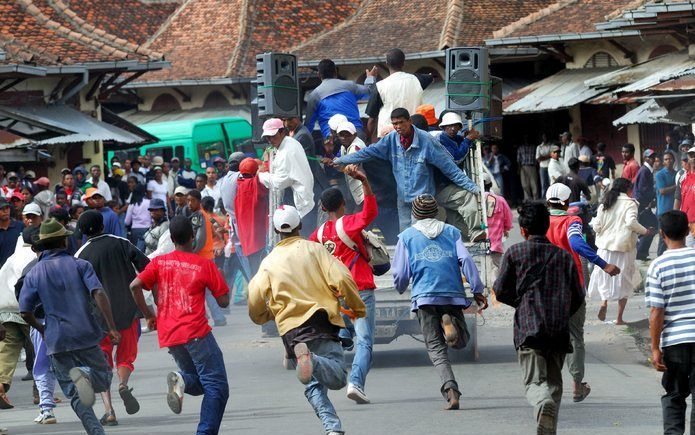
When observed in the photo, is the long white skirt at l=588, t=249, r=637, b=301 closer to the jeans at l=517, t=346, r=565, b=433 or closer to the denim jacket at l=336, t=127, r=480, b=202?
the denim jacket at l=336, t=127, r=480, b=202

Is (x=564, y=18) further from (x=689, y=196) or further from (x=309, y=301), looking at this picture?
(x=309, y=301)

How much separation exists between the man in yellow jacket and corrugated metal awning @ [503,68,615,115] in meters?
23.4

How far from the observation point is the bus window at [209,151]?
3569cm

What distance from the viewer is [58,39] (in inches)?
1271

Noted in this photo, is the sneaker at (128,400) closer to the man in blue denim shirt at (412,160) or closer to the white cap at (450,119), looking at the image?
the man in blue denim shirt at (412,160)

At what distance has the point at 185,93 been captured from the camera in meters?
44.0

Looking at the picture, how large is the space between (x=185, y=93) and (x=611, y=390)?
33.1 metres

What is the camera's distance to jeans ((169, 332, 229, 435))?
30.7ft

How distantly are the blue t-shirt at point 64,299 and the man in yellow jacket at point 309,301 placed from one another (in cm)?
131

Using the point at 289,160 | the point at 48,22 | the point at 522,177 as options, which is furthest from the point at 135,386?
the point at 522,177

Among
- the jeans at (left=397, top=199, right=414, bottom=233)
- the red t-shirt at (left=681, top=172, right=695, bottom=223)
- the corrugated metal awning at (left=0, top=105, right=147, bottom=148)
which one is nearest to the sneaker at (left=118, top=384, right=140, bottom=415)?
the jeans at (left=397, top=199, right=414, bottom=233)

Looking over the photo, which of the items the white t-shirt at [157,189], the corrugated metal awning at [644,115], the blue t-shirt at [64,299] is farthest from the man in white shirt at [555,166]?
the blue t-shirt at [64,299]

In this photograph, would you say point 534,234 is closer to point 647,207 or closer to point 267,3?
point 647,207

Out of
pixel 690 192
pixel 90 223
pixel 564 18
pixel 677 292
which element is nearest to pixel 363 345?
pixel 90 223
